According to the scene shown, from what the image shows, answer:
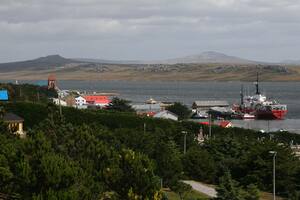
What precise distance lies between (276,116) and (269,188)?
292 ft

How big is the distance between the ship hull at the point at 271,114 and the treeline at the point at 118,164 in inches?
2937

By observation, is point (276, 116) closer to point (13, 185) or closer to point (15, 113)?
point (15, 113)

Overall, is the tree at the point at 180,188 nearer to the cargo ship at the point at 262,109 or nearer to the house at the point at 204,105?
the cargo ship at the point at 262,109

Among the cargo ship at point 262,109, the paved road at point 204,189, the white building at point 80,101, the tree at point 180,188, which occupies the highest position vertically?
the tree at point 180,188

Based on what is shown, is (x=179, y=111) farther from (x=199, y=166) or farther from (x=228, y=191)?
(x=228, y=191)

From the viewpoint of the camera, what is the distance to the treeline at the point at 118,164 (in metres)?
23.7

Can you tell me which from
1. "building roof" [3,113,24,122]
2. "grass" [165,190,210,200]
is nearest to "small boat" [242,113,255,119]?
"building roof" [3,113,24,122]

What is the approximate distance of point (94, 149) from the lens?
31.0 metres

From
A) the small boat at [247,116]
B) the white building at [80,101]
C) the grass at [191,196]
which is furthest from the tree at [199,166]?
the white building at [80,101]

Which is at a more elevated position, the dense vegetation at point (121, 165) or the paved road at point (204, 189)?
the dense vegetation at point (121, 165)

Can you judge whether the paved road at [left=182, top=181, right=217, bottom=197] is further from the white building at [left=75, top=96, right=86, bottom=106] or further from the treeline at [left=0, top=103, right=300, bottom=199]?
the white building at [left=75, top=96, right=86, bottom=106]

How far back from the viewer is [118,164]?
2719cm

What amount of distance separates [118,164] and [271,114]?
106 metres

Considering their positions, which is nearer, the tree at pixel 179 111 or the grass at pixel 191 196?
the grass at pixel 191 196
